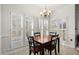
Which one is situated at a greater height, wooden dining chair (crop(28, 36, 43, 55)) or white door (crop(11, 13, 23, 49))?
white door (crop(11, 13, 23, 49))

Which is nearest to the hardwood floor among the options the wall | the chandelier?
the wall

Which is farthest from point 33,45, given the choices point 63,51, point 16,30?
point 63,51

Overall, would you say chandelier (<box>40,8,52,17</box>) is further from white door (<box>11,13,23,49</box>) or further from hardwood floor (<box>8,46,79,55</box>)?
hardwood floor (<box>8,46,79,55</box>)

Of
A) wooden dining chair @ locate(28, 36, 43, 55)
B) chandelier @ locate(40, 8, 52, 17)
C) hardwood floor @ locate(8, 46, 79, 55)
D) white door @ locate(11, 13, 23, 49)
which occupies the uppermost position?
chandelier @ locate(40, 8, 52, 17)

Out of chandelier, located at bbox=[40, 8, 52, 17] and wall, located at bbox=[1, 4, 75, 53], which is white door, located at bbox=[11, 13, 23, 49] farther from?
chandelier, located at bbox=[40, 8, 52, 17]

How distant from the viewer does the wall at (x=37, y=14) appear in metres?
2.32

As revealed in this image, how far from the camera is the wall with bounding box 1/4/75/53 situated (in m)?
2.32

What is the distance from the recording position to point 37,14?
2.36 m

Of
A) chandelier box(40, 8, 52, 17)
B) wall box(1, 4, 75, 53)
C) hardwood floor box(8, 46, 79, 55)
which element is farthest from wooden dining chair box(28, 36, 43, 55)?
chandelier box(40, 8, 52, 17)

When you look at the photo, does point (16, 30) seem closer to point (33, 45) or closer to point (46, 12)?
point (33, 45)
